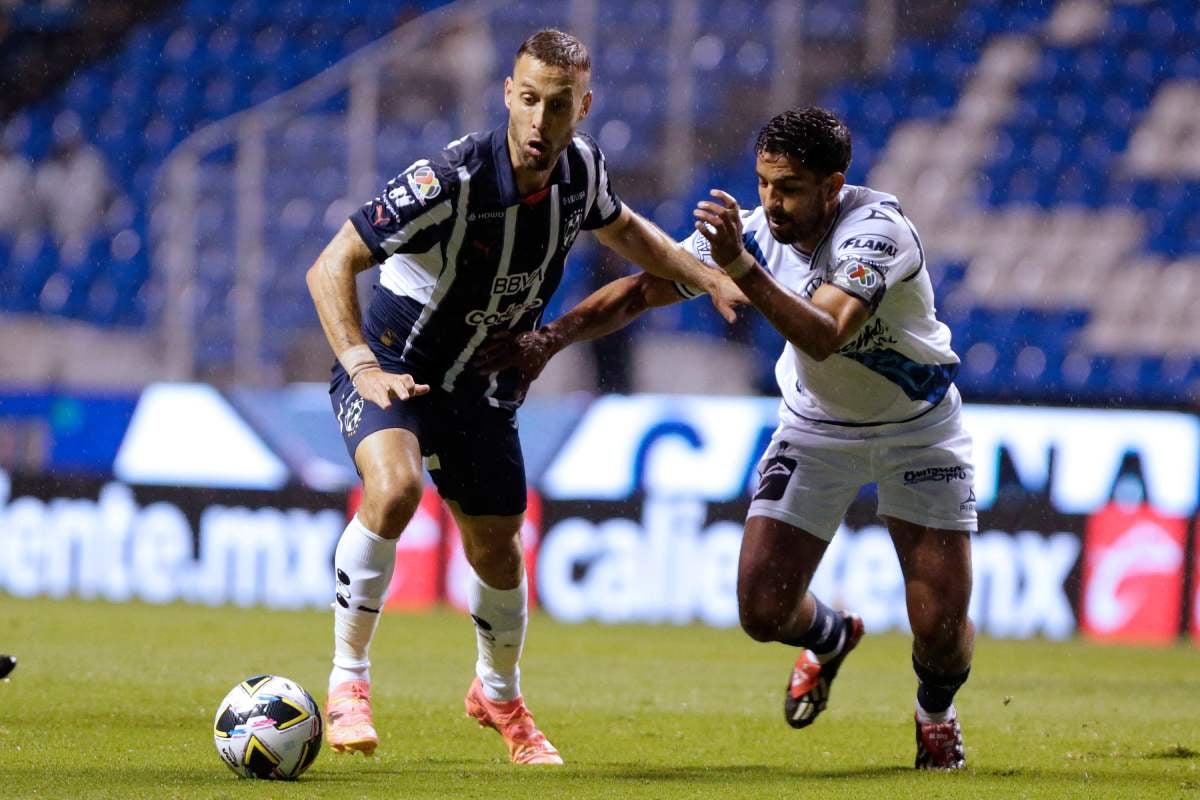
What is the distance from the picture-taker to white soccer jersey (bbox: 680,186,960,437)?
5.15m

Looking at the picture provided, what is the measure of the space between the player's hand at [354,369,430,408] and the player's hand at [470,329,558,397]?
0.55 metres

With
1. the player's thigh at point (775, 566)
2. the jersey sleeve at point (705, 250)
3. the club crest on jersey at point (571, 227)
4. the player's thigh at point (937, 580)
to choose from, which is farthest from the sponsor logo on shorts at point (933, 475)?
the club crest on jersey at point (571, 227)

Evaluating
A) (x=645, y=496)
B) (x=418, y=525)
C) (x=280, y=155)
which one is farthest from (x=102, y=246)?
(x=645, y=496)

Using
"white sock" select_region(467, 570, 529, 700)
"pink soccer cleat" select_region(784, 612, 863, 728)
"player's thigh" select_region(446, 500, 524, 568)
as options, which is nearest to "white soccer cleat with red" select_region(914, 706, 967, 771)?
"pink soccer cleat" select_region(784, 612, 863, 728)

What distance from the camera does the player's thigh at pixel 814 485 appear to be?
5625 millimetres

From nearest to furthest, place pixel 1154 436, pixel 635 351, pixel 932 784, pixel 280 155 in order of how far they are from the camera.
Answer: pixel 932 784, pixel 1154 436, pixel 635 351, pixel 280 155

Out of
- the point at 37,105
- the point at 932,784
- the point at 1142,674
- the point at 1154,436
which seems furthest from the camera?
the point at 37,105

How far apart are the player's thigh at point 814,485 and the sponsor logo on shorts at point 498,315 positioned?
1021 mm

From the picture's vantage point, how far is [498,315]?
5324 mm

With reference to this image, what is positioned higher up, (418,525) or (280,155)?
(280,155)

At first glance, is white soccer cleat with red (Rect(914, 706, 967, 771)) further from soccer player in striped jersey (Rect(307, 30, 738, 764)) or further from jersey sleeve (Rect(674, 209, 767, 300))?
jersey sleeve (Rect(674, 209, 767, 300))

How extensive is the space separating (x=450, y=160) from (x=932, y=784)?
228 centimetres

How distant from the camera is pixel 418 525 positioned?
35.1 ft

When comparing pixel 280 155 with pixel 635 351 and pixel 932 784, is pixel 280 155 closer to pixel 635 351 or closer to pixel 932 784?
pixel 635 351
